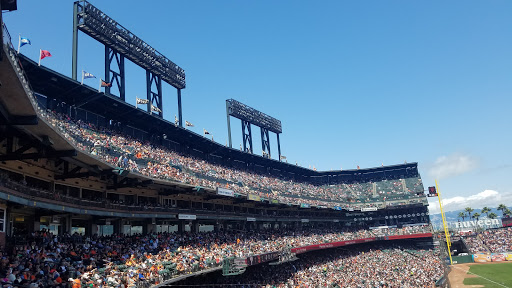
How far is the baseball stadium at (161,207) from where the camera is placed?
1711 cm

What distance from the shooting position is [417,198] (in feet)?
226

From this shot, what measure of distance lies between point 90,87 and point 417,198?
59.6m

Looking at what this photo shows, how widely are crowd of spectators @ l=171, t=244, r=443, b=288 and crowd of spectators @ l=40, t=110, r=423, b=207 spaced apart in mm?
8764

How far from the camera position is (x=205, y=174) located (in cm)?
4044

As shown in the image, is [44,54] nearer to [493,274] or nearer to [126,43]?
[126,43]

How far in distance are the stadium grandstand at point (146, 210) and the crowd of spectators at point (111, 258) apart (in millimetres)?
90

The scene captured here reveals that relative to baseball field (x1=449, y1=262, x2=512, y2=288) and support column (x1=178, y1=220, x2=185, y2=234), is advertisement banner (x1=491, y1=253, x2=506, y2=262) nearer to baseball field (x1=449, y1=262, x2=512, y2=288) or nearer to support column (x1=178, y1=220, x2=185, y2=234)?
baseball field (x1=449, y1=262, x2=512, y2=288)

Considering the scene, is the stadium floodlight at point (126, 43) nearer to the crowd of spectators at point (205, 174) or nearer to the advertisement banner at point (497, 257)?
the crowd of spectators at point (205, 174)

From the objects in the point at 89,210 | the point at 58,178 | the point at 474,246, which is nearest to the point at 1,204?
the point at 58,178

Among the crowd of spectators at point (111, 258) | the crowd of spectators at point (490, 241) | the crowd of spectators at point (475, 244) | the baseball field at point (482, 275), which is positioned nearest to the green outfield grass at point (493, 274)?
the baseball field at point (482, 275)

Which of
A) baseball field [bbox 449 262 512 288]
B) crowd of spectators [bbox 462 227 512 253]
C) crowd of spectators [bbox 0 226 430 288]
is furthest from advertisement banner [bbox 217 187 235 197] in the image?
crowd of spectators [bbox 462 227 512 253]

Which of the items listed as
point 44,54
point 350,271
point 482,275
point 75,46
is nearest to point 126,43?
point 75,46

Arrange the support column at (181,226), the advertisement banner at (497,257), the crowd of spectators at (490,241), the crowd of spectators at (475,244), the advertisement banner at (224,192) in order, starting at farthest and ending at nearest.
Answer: the crowd of spectators at (475,244)
the crowd of spectators at (490,241)
the advertisement banner at (497,257)
the advertisement banner at (224,192)
the support column at (181,226)

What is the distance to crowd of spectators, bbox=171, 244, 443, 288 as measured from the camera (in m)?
34.7
